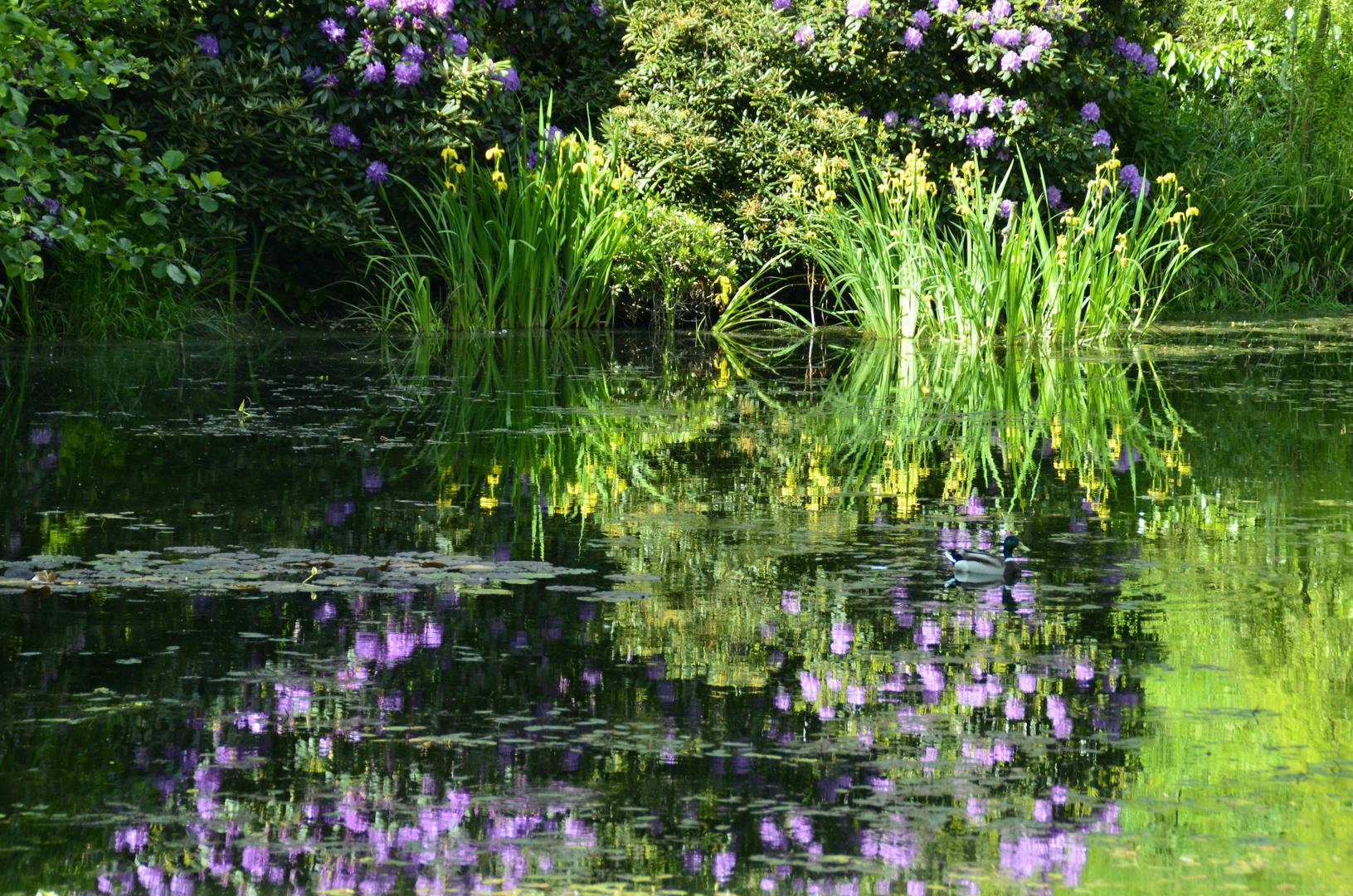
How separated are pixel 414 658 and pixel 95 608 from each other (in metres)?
0.74

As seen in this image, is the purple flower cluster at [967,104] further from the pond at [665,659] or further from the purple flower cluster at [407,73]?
the pond at [665,659]

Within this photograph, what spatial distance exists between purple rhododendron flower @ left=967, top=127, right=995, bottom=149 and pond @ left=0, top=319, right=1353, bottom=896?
577 cm

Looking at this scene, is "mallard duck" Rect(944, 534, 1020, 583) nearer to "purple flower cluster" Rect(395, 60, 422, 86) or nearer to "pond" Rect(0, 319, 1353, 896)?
"pond" Rect(0, 319, 1353, 896)

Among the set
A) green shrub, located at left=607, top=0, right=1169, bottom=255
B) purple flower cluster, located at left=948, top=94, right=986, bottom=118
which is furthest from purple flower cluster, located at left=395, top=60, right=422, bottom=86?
purple flower cluster, located at left=948, top=94, right=986, bottom=118

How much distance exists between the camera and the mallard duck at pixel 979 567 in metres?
3.32

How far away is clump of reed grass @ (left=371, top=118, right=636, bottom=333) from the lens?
995 centimetres

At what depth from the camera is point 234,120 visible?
953 cm

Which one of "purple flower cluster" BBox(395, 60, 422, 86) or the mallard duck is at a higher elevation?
"purple flower cluster" BBox(395, 60, 422, 86)

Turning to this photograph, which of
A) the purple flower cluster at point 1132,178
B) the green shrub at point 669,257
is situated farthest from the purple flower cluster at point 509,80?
the purple flower cluster at point 1132,178

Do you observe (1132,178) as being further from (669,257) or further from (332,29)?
(332,29)

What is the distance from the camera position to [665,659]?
2748 mm

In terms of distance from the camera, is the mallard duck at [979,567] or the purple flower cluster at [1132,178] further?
the purple flower cluster at [1132,178]

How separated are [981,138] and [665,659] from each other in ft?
29.5

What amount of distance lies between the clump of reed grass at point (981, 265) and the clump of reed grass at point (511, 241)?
1410 mm
